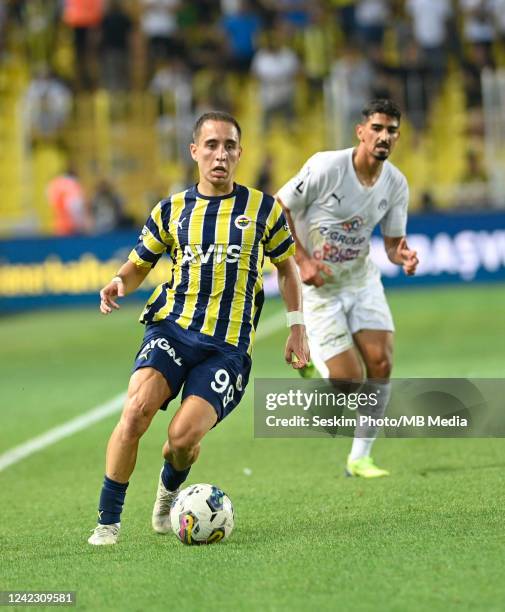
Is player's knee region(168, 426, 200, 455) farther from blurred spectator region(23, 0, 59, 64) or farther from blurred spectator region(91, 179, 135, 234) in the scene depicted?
blurred spectator region(23, 0, 59, 64)

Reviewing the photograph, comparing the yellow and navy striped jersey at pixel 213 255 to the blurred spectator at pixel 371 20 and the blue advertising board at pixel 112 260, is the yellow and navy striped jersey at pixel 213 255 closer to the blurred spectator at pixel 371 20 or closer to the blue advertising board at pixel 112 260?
the blue advertising board at pixel 112 260

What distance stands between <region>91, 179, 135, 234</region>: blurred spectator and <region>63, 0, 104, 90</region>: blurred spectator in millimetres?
2812

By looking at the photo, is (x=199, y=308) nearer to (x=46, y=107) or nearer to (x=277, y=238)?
(x=277, y=238)

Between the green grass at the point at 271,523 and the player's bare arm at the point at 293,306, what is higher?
the player's bare arm at the point at 293,306

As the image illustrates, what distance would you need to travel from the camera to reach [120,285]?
6672 mm

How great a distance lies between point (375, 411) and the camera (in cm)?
906

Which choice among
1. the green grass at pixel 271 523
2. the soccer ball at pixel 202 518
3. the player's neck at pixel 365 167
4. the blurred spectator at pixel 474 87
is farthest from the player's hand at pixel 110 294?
the blurred spectator at pixel 474 87

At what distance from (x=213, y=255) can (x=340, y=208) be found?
7.57ft

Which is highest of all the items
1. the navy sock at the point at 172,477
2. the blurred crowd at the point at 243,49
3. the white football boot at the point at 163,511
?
the blurred crowd at the point at 243,49

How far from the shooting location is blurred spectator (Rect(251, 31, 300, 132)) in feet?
76.3

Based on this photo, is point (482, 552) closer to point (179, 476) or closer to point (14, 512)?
point (179, 476)

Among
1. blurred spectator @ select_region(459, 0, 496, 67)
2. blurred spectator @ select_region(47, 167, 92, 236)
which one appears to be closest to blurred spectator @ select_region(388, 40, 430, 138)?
blurred spectator @ select_region(459, 0, 496, 67)

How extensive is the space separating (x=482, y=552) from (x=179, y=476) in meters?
1.78

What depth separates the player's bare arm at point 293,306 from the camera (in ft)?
22.5
